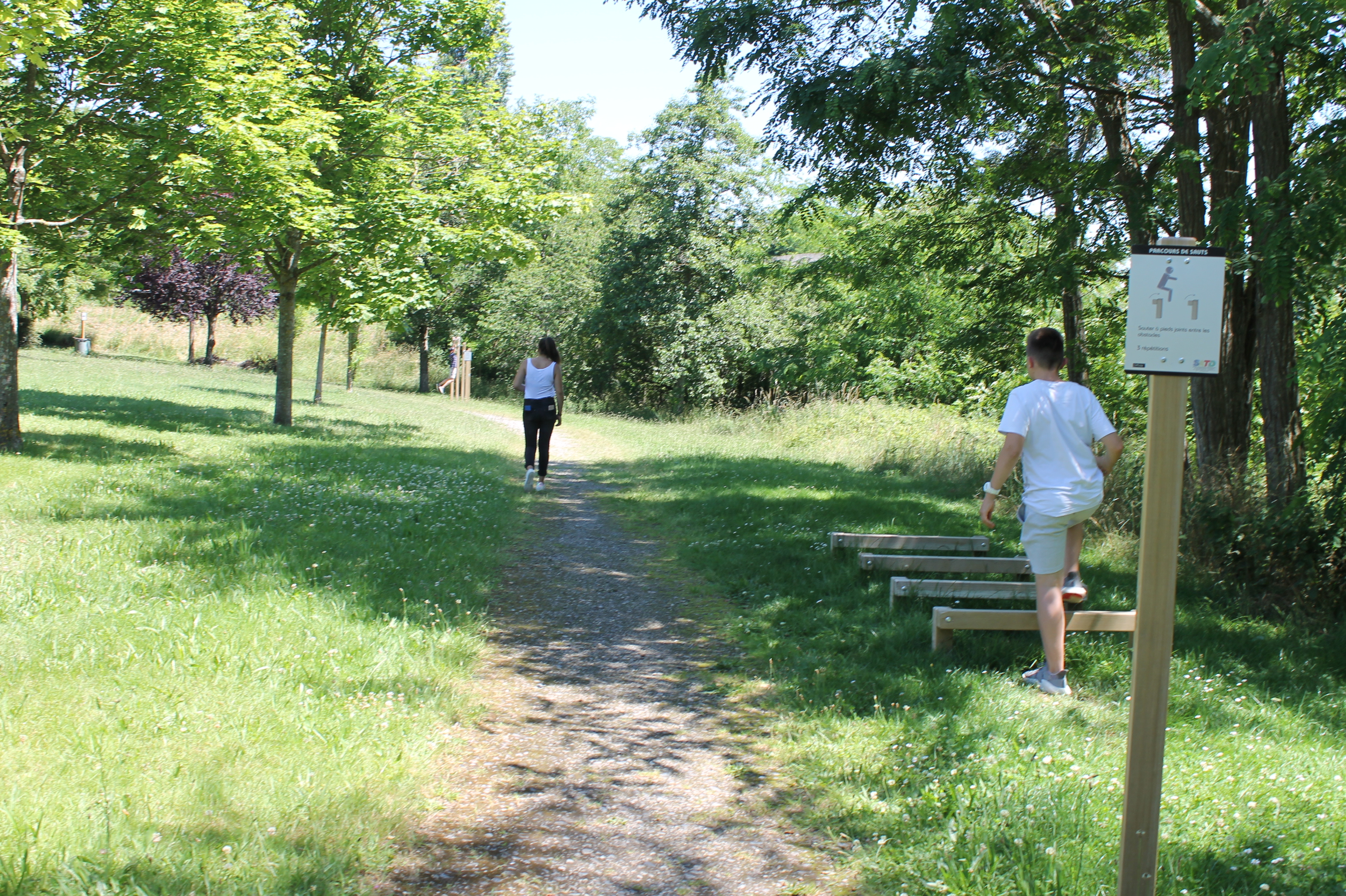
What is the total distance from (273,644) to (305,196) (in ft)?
36.5

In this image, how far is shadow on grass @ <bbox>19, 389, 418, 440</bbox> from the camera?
16719 mm

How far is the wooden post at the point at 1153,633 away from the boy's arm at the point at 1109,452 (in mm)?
2388

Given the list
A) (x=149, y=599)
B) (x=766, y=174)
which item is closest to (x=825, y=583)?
(x=149, y=599)

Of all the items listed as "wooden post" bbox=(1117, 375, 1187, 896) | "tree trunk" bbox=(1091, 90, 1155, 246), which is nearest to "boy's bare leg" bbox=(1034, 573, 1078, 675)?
"wooden post" bbox=(1117, 375, 1187, 896)

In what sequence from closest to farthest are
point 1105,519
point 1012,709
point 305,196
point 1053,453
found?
point 1012,709
point 1053,453
point 1105,519
point 305,196

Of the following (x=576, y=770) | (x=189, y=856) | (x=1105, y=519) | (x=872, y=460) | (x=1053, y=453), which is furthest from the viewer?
(x=872, y=460)

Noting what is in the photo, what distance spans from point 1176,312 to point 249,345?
181ft

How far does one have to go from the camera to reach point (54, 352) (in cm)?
4325

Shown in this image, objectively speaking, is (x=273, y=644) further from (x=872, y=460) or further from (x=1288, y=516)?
(x=872, y=460)

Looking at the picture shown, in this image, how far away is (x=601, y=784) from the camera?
4348 mm

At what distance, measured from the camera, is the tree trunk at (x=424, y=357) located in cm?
4375

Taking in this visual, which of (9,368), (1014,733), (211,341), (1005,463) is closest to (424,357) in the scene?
(211,341)

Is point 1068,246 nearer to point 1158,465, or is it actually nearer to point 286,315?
point 1158,465

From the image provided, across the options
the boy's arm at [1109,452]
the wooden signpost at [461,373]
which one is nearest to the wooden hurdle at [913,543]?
the boy's arm at [1109,452]
